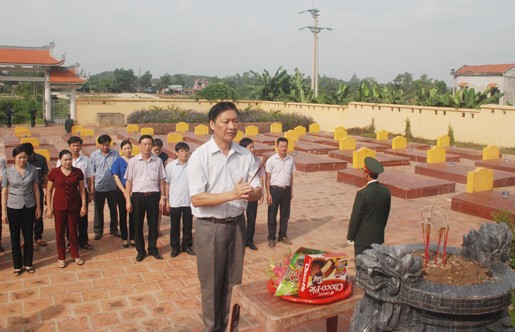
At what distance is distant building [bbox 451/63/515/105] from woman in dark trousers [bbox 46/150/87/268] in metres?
35.4

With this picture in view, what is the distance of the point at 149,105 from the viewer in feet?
81.5

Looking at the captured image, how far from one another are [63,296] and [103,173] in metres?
1.96

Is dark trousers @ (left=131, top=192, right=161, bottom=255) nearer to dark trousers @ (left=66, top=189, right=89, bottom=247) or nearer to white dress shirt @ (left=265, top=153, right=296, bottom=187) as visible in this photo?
dark trousers @ (left=66, top=189, right=89, bottom=247)

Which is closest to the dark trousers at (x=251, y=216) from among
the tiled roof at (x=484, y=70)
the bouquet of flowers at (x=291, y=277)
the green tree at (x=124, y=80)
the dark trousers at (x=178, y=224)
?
the dark trousers at (x=178, y=224)

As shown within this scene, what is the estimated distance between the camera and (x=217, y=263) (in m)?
2.96

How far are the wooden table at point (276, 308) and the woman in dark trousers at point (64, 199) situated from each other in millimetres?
2873

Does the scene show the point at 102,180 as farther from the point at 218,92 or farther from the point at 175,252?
the point at 218,92

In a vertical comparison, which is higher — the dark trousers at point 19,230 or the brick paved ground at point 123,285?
the dark trousers at point 19,230

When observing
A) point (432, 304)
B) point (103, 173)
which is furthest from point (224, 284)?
point (103, 173)

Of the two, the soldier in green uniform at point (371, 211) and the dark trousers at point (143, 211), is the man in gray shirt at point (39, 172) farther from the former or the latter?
the soldier in green uniform at point (371, 211)

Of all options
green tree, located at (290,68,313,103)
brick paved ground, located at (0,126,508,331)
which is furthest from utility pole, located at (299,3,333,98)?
brick paved ground, located at (0,126,508,331)

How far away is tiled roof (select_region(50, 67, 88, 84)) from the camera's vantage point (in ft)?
74.1

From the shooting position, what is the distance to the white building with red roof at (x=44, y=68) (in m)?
22.1

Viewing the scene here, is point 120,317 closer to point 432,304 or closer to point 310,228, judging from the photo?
A: point 432,304
